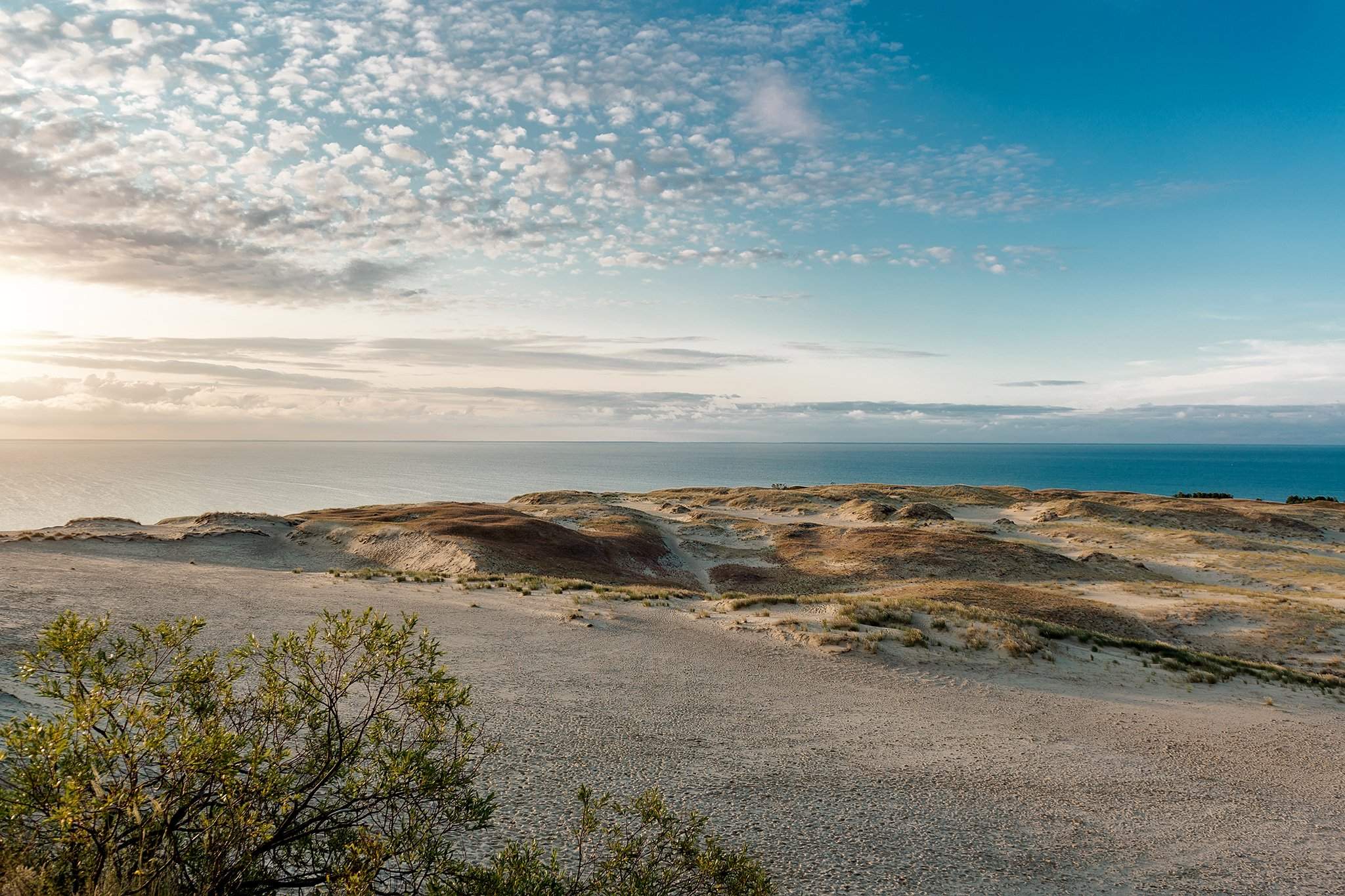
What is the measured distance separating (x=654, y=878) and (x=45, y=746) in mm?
4486

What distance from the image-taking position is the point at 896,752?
490 inches

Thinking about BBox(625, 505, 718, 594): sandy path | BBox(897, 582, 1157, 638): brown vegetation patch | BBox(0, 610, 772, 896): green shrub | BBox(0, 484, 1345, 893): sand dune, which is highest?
BBox(0, 610, 772, 896): green shrub

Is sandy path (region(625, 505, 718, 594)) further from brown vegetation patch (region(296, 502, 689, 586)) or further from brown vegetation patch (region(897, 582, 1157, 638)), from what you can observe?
brown vegetation patch (region(897, 582, 1157, 638))

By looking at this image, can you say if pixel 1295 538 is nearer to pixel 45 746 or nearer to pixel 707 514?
pixel 707 514

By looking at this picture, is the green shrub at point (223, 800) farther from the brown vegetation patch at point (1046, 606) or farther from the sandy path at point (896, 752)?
the brown vegetation patch at point (1046, 606)

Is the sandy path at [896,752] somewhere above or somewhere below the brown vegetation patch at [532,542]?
above

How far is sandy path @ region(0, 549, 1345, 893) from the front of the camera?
880cm

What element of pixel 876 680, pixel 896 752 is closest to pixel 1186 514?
pixel 876 680

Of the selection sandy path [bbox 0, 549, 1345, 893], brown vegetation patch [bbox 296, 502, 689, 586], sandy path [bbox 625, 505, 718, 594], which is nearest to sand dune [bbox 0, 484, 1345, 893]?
sandy path [bbox 0, 549, 1345, 893]

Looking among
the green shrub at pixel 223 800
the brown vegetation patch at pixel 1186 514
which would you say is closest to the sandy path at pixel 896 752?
the green shrub at pixel 223 800

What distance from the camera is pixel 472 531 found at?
142 ft

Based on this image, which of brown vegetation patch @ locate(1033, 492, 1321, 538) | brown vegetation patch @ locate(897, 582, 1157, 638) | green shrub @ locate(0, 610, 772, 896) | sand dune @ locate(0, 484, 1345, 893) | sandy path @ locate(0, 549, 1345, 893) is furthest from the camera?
brown vegetation patch @ locate(1033, 492, 1321, 538)

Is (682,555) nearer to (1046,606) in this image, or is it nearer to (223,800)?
(1046,606)

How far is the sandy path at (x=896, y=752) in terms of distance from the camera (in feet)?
→ 28.9
